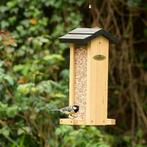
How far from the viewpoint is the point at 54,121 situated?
588 centimetres

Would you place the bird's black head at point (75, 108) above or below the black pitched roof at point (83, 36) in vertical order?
below

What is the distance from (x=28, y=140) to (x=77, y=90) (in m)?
1.74

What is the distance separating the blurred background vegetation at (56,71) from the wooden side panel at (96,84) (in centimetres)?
108

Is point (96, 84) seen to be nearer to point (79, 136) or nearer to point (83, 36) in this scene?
point (83, 36)

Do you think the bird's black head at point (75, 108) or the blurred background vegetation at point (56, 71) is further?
the blurred background vegetation at point (56, 71)

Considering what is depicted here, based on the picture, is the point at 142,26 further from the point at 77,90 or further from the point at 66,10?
the point at 77,90

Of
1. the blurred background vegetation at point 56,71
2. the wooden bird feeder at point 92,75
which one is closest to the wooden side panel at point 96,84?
the wooden bird feeder at point 92,75

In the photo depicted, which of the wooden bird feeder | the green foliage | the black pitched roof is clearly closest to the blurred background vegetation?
the green foliage

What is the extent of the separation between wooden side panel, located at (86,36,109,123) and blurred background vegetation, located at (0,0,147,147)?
3.54ft

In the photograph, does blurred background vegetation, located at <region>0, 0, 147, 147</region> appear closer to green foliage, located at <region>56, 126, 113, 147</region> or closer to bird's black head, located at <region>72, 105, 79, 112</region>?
green foliage, located at <region>56, 126, 113, 147</region>

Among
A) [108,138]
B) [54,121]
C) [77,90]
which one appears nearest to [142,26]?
[108,138]

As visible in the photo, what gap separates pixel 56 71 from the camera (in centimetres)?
643

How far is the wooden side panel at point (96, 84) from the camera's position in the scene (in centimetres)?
401

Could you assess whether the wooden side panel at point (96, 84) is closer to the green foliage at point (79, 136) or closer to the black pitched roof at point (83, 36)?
the black pitched roof at point (83, 36)
